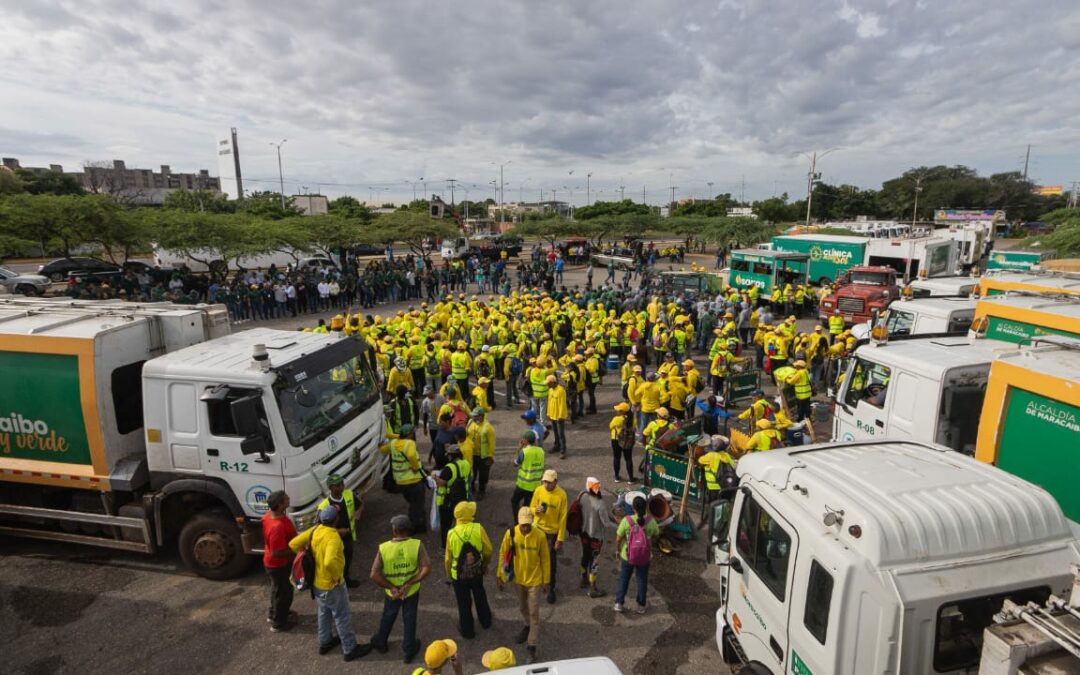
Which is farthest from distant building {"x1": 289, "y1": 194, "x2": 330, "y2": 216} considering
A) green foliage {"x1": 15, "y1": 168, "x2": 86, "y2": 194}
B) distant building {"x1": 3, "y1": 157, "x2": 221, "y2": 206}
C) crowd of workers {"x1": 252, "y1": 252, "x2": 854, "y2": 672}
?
crowd of workers {"x1": 252, "y1": 252, "x2": 854, "y2": 672}

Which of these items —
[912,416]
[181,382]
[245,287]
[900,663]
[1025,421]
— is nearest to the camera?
[900,663]

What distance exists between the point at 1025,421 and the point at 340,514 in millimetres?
7082

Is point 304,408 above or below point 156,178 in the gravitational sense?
below

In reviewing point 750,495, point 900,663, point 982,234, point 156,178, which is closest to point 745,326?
point 750,495

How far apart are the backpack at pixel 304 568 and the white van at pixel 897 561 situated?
4192 millimetres

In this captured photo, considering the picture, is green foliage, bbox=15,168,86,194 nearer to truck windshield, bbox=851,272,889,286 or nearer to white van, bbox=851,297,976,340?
truck windshield, bbox=851,272,889,286

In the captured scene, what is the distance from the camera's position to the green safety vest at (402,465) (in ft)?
25.3

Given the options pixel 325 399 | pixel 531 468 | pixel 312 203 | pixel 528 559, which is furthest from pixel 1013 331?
pixel 312 203

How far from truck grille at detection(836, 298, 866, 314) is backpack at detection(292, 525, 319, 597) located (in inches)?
829

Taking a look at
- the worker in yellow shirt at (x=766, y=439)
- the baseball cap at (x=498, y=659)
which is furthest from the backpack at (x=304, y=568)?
the worker in yellow shirt at (x=766, y=439)

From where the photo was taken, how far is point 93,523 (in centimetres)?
724

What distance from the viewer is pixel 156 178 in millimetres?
125812

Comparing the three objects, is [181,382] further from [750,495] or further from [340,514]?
[750,495]

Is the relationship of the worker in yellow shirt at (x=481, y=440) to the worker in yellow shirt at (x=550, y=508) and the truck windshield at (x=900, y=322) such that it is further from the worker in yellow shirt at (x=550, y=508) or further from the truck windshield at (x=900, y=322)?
the truck windshield at (x=900, y=322)
